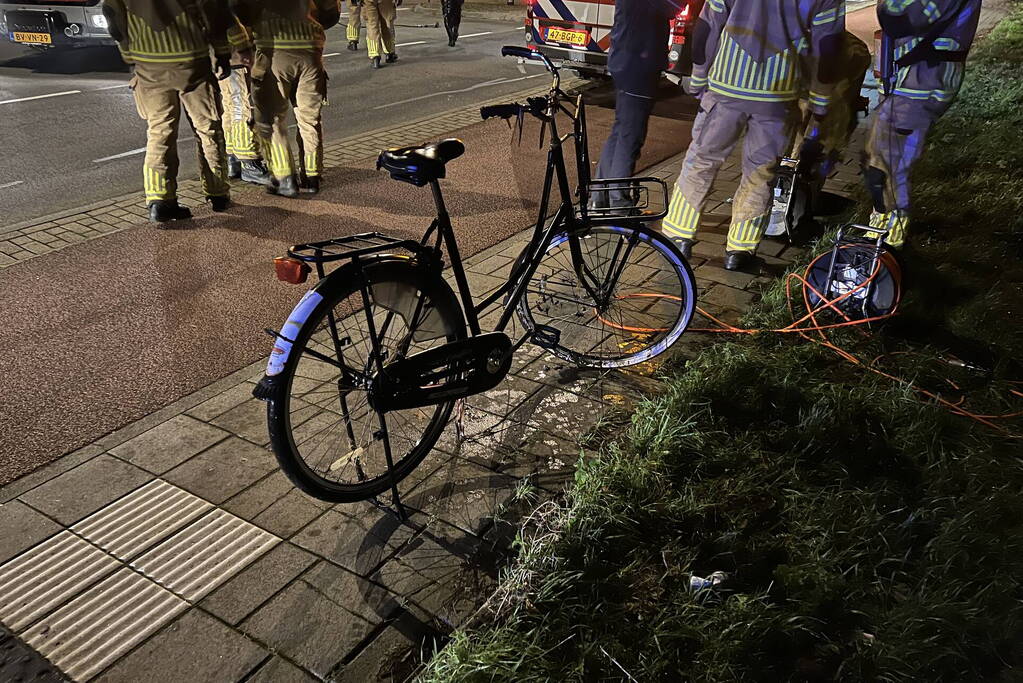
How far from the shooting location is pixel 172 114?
571 cm

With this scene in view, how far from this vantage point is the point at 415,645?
2398mm

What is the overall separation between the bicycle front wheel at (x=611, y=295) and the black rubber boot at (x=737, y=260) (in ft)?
3.43

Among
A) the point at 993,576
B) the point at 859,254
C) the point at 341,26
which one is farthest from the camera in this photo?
the point at 341,26

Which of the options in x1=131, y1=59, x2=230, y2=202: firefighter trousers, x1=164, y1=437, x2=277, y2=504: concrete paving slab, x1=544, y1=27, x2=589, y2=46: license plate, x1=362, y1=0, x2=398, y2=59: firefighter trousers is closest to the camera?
x1=164, y1=437, x2=277, y2=504: concrete paving slab

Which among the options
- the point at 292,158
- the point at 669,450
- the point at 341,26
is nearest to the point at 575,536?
the point at 669,450

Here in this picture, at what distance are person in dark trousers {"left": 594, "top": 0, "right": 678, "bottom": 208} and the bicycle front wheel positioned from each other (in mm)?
2090

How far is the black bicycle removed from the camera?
2.67m

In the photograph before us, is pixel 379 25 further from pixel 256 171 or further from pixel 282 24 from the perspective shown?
pixel 282 24

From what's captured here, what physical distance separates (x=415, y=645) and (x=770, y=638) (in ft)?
3.60

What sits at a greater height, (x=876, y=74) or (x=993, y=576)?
(x=876, y=74)

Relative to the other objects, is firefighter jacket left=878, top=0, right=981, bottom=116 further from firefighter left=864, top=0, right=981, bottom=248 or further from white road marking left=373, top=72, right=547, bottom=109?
white road marking left=373, top=72, right=547, bottom=109

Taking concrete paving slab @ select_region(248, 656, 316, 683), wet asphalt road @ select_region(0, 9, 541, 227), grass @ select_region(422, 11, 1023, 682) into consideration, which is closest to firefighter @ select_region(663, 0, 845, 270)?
grass @ select_region(422, 11, 1023, 682)

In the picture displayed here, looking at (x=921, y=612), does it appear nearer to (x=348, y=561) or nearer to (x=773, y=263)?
(x=348, y=561)

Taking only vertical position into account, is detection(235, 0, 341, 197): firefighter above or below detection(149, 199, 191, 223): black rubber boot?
above
